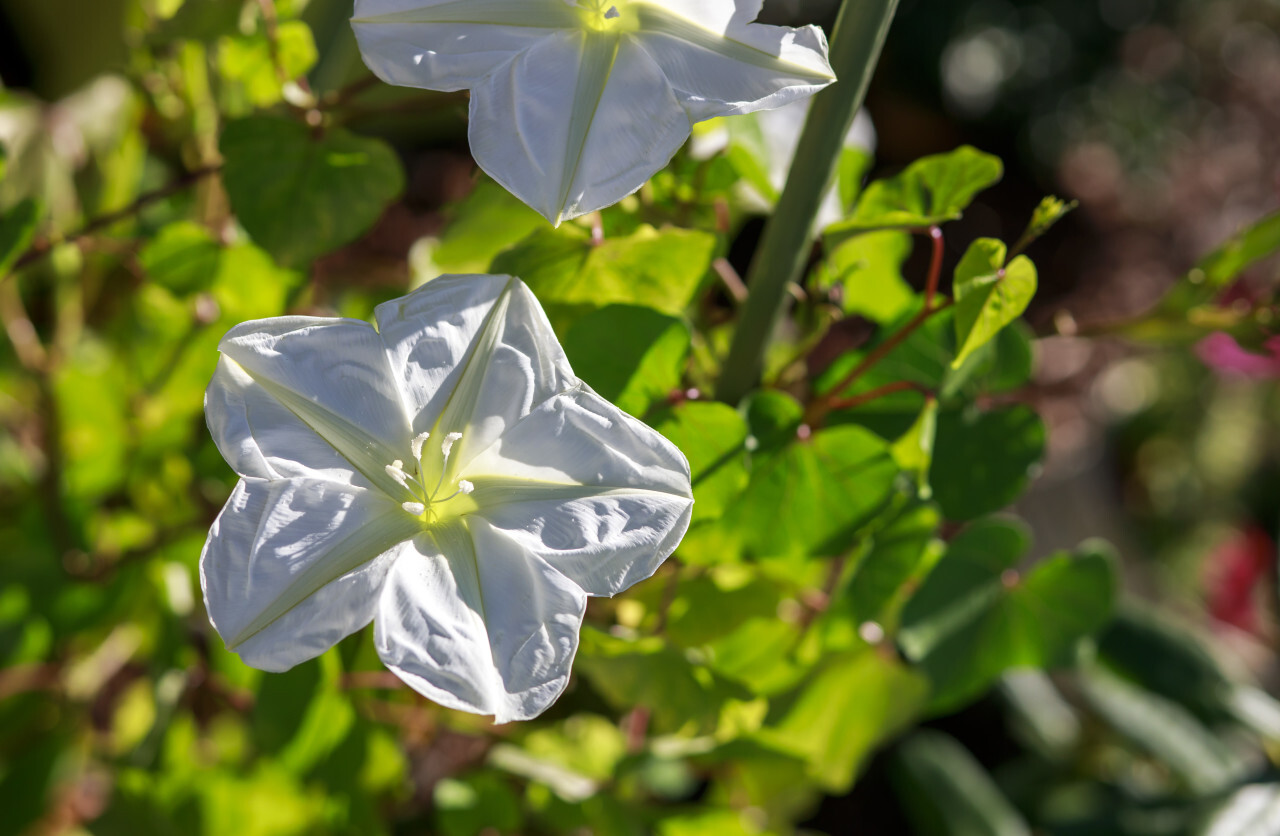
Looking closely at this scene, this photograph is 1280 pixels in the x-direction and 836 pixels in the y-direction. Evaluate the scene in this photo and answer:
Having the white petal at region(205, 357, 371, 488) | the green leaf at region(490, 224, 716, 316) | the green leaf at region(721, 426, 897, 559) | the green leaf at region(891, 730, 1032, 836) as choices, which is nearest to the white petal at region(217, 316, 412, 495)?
the white petal at region(205, 357, 371, 488)

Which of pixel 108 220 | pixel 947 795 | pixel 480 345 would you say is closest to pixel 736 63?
pixel 480 345

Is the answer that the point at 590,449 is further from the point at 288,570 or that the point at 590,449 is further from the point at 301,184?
the point at 301,184

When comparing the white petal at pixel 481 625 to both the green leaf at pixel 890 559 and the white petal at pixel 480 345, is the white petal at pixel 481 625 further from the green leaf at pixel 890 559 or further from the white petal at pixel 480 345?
the green leaf at pixel 890 559

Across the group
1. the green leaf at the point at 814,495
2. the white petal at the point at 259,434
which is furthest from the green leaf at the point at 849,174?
the white petal at the point at 259,434

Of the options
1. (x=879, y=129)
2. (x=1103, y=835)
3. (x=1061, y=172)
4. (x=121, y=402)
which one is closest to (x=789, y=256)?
(x=121, y=402)

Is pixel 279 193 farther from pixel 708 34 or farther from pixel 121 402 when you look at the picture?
pixel 121 402
